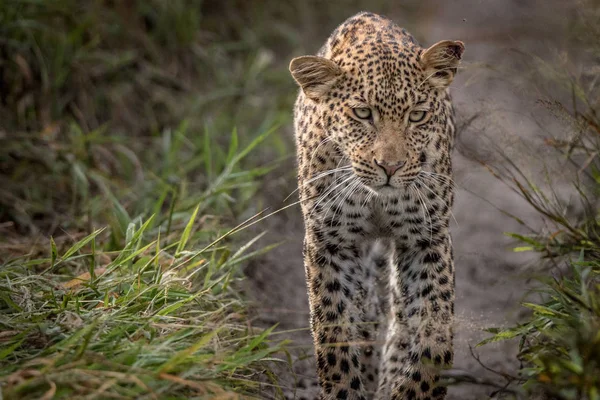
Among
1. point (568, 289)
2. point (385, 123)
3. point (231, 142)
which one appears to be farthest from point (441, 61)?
point (231, 142)

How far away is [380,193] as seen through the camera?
4.88 metres

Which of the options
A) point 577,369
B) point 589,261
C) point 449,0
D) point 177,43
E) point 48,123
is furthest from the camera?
point 449,0

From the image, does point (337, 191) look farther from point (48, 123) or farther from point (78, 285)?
point (48, 123)

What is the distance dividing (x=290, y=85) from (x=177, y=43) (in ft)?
4.36

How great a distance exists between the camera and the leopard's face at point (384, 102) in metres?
4.79

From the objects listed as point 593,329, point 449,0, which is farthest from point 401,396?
point 449,0

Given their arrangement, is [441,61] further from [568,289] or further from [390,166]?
[568,289]

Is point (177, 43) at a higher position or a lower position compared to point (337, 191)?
higher

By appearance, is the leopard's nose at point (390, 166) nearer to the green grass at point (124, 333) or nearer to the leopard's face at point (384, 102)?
the leopard's face at point (384, 102)

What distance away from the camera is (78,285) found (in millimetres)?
4977

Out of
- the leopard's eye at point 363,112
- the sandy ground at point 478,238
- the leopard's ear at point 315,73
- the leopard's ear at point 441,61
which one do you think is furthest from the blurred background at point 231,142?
the leopard's ear at point 315,73

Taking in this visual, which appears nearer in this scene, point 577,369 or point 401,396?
point 577,369

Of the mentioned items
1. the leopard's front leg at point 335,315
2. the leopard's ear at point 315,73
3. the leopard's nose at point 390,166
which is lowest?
the leopard's front leg at point 335,315

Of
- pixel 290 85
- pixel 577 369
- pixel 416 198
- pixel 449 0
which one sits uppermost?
pixel 449 0
